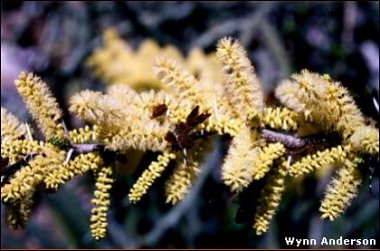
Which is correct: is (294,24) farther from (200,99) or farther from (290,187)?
(200,99)

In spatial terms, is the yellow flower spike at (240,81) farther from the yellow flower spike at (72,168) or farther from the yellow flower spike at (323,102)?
the yellow flower spike at (72,168)

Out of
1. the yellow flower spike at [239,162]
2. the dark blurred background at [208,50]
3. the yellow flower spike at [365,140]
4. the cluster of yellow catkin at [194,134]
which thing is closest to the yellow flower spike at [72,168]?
the cluster of yellow catkin at [194,134]

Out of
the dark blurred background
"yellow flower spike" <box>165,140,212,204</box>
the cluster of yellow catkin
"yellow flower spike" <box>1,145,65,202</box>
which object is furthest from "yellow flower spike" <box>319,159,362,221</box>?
the dark blurred background

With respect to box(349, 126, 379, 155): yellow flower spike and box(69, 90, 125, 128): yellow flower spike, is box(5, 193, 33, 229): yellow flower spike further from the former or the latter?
box(349, 126, 379, 155): yellow flower spike

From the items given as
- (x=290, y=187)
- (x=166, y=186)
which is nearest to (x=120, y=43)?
(x=290, y=187)

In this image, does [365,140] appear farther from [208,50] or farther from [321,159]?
[208,50]

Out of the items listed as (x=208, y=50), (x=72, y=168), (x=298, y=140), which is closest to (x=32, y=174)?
(x=72, y=168)

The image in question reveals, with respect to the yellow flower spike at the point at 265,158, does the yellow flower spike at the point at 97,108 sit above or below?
above
